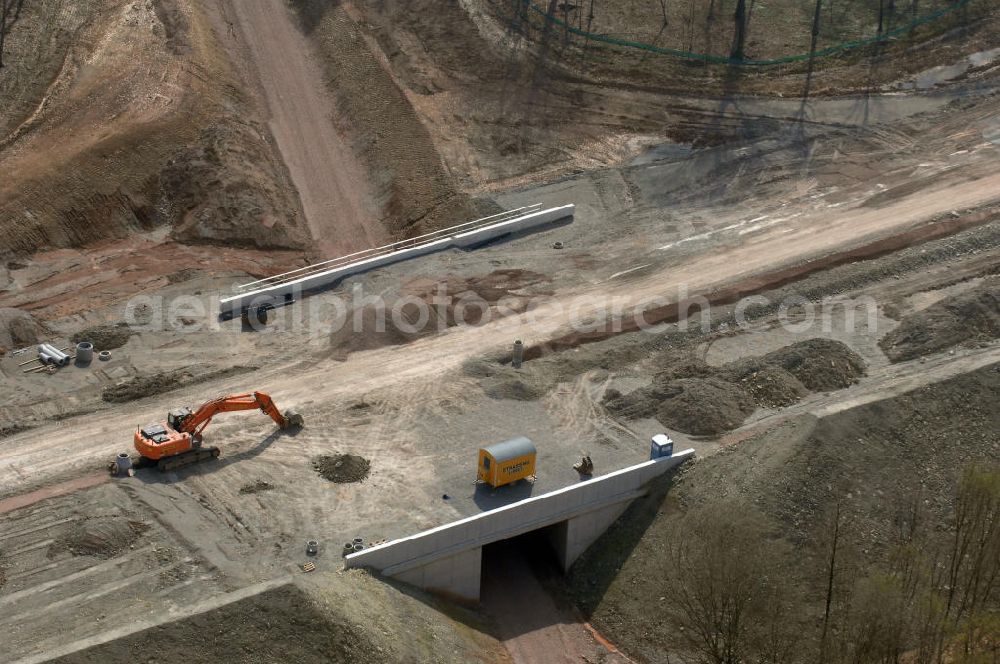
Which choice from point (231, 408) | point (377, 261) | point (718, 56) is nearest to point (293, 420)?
point (231, 408)

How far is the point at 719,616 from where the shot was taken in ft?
105

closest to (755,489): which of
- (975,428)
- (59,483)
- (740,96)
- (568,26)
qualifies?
(975,428)

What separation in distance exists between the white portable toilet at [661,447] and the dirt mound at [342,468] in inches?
322

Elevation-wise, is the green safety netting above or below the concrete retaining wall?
above

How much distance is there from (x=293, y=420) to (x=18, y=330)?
1035 centimetres

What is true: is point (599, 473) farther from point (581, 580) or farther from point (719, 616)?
point (719, 616)

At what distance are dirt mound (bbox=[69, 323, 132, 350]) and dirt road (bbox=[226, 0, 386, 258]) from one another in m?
9.02

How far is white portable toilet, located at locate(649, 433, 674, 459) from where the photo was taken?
119 ft

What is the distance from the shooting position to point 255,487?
34156 mm

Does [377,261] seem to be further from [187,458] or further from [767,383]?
[767,383]

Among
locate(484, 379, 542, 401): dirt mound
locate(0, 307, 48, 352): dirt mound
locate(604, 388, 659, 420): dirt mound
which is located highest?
locate(0, 307, 48, 352): dirt mound

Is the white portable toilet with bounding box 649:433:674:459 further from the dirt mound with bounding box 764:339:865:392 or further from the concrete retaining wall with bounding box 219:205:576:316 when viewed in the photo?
the concrete retaining wall with bounding box 219:205:576:316

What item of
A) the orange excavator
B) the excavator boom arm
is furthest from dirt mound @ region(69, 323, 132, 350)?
the orange excavator

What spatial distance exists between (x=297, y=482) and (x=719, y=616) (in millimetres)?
11835
